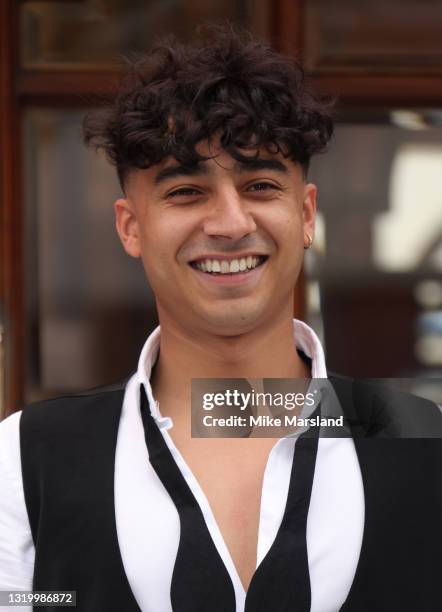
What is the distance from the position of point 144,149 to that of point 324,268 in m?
1.67

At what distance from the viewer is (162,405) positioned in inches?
63.0

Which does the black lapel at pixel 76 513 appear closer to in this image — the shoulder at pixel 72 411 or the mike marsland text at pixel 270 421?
the shoulder at pixel 72 411

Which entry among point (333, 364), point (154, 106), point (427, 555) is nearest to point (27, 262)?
point (333, 364)

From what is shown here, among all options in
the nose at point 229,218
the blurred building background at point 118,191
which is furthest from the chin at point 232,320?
the blurred building background at point 118,191

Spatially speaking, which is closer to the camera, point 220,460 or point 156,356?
point 220,460

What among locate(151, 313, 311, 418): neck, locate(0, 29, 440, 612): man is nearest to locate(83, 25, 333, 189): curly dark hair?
locate(0, 29, 440, 612): man

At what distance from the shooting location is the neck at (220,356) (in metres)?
1.50

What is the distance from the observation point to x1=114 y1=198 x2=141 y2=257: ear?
1.58 metres

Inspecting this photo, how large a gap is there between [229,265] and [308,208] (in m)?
0.24

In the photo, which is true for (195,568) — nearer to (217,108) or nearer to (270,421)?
(270,421)

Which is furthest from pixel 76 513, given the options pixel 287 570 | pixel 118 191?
pixel 118 191

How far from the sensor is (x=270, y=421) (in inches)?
59.6

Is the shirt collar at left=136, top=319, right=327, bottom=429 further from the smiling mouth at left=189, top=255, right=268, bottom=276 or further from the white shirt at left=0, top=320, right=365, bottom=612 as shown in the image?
the smiling mouth at left=189, top=255, right=268, bottom=276

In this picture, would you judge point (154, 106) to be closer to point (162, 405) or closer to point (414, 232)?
point (162, 405)
